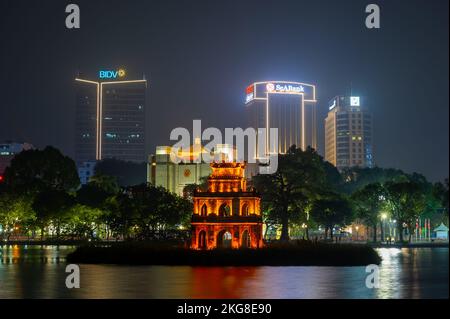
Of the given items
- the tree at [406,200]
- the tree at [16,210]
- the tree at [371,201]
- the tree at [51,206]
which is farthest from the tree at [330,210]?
the tree at [16,210]

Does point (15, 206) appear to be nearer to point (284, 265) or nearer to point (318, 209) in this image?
point (318, 209)

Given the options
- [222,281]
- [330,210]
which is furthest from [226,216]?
[330,210]

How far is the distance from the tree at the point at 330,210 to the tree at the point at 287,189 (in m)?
9.75

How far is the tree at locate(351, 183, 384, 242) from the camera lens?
497 feet

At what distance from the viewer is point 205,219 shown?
95125 mm

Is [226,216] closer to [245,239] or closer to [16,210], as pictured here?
[245,239]

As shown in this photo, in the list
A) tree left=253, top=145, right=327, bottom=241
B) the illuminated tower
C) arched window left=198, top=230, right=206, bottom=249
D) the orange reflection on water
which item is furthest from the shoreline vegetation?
tree left=253, top=145, right=327, bottom=241

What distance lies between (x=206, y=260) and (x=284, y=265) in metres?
8.39

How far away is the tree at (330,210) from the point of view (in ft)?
473

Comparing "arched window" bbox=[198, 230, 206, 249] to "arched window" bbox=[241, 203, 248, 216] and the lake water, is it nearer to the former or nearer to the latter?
"arched window" bbox=[241, 203, 248, 216]

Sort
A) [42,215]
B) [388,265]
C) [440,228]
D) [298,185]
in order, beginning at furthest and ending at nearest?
[440,228]
[42,215]
[298,185]
[388,265]

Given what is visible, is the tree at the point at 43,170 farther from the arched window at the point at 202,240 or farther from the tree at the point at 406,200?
the arched window at the point at 202,240

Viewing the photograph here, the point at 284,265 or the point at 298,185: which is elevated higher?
the point at 298,185
